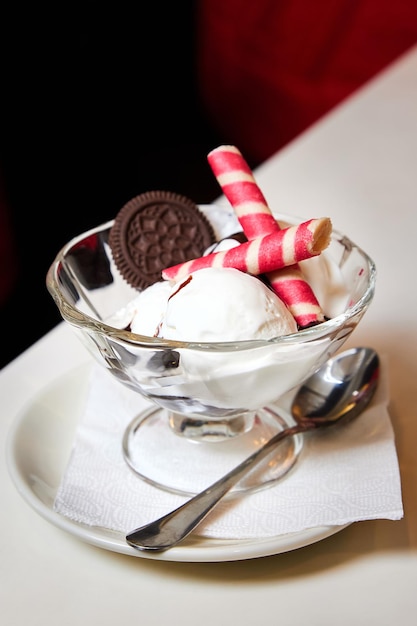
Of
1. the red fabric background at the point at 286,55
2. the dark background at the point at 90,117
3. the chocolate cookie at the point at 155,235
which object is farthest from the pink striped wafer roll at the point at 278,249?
the red fabric background at the point at 286,55

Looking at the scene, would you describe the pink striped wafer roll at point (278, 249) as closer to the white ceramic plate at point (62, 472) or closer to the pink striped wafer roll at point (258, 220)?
the pink striped wafer roll at point (258, 220)

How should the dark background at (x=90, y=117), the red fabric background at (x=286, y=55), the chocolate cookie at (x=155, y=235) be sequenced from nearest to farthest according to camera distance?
the chocolate cookie at (x=155, y=235) → the red fabric background at (x=286, y=55) → the dark background at (x=90, y=117)

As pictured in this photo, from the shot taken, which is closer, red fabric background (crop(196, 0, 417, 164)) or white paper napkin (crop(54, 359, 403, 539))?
white paper napkin (crop(54, 359, 403, 539))

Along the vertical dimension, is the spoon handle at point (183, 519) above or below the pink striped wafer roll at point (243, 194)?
below

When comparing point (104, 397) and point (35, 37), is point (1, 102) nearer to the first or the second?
point (35, 37)

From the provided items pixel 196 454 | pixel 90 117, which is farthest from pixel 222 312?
pixel 90 117

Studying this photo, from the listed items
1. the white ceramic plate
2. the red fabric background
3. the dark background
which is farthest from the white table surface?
the red fabric background

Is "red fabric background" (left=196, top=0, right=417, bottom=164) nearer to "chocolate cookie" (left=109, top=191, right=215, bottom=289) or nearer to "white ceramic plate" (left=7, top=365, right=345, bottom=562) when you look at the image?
"chocolate cookie" (left=109, top=191, right=215, bottom=289)
